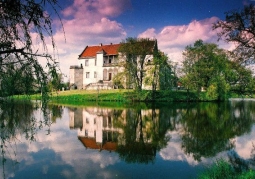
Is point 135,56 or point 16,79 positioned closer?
point 16,79

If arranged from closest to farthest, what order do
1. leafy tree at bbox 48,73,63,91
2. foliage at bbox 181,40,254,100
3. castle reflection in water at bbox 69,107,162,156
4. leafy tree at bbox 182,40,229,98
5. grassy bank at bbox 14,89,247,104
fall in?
leafy tree at bbox 48,73,63,91, castle reflection in water at bbox 69,107,162,156, foliage at bbox 181,40,254,100, leafy tree at bbox 182,40,229,98, grassy bank at bbox 14,89,247,104

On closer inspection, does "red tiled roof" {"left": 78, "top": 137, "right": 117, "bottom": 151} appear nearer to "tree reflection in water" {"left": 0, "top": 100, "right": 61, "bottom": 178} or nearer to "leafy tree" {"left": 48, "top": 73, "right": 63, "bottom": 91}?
"tree reflection in water" {"left": 0, "top": 100, "right": 61, "bottom": 178}

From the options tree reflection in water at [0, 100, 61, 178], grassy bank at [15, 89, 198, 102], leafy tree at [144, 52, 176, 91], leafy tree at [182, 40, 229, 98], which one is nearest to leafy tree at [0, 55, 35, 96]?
tree reflection in water at [0, 100, 61, 178]

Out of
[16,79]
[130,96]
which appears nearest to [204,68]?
[130,96]

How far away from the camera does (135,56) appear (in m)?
40.1

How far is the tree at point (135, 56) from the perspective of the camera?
39.2m

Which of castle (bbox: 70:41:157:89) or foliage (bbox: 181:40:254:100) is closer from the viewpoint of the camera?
foliage (bbox: 181:40:254:100)

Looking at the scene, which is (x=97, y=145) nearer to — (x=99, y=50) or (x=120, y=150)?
(x=120, y=150)

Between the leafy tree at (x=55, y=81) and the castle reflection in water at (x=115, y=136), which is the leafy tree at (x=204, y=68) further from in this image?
the leafy tree at (x=55, y=81)

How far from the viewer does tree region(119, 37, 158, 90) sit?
39.2 m

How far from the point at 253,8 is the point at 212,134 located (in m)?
7.72

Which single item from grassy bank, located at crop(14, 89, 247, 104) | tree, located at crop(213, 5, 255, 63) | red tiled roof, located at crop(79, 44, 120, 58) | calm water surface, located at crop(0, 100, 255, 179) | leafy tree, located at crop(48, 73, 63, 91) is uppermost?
red tiled roof, located at crop(79, 44, 120, 58)

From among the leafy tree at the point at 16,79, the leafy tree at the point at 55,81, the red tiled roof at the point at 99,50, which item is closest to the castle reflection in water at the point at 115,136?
the leafy tree at the point at 55,81

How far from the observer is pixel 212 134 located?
13.3 m
